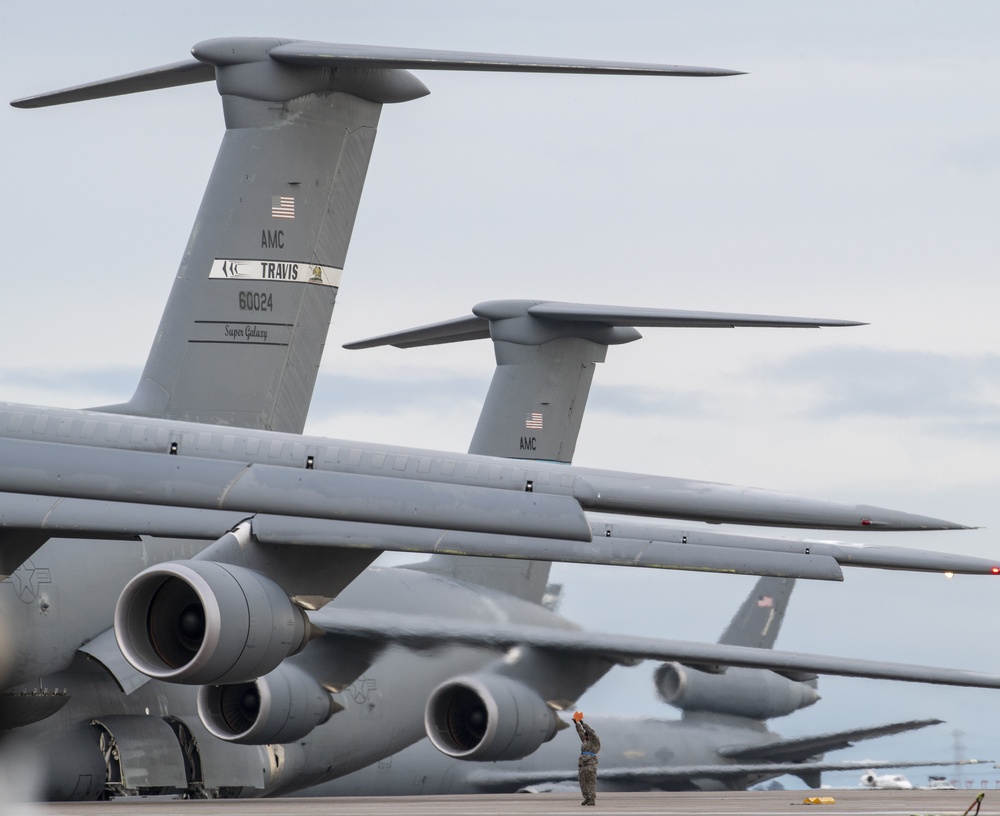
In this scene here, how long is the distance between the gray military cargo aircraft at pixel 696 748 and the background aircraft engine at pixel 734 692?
13 millimetres

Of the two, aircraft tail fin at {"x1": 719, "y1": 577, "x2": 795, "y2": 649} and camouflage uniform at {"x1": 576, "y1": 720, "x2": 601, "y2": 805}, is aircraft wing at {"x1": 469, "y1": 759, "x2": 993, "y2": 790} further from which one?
camouflage uniform at {"x1": 576, "y1": 720, "x2": 601, "y2": 805}

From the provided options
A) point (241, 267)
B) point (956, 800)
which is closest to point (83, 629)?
point (241, 267)

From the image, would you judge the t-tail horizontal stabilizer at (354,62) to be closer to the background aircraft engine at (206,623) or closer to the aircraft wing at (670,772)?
the background aircraft engine at (206,623)

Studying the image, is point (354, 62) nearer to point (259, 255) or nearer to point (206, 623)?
point (259, 255)

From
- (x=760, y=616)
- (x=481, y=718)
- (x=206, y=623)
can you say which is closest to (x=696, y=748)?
(x=760, y=616)

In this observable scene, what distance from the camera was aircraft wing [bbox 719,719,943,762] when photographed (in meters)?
17.8

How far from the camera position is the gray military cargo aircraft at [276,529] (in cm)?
863

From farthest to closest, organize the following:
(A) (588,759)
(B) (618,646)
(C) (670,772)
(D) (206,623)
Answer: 1. (C) (670,772)
2. (B) (618,646)
3. (A) (588,759)
4. (D) (206,623)

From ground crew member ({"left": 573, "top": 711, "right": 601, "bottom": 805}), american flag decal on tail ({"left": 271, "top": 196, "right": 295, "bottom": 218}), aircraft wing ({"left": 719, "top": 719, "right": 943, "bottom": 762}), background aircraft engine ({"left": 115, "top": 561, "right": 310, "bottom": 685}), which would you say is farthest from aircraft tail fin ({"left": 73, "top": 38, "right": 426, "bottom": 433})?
aircraft wing ({"left": 719, "top": 719, "right": 943, "bottom": 762})

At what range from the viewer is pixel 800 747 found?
18.7 m

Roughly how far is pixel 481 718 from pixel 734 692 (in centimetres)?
510

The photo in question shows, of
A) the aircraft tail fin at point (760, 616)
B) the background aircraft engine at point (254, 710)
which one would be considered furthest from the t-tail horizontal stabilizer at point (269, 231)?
the aircraft tail fin at point (760, 616)

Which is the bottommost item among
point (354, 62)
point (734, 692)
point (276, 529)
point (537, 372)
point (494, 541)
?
point (734, 692)

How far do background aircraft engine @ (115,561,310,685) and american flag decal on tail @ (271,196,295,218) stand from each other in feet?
11.3
